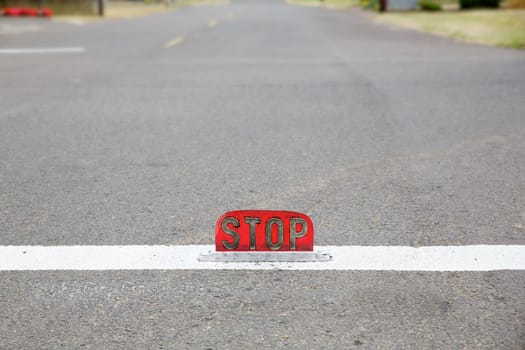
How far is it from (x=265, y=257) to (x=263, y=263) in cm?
3

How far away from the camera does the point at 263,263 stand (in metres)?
3.22

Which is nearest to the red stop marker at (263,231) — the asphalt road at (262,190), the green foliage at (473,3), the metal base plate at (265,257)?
the metal base plate at (265,257)

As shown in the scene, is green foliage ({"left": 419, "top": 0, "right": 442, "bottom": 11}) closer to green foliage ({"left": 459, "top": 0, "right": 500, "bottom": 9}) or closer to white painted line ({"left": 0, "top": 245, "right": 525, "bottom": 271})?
green foliage ({"left": 459, "top": 0, "right": 500, "bottom": 9})

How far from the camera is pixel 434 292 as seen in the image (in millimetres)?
2928

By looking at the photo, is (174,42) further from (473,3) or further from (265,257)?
(473,3)

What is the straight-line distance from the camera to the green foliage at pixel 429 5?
95.3 ft

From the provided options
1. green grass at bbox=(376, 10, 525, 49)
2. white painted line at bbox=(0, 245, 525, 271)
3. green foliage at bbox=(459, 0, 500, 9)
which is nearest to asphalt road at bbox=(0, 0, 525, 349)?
white painted line at bbox=(0, 245, 525, 271)

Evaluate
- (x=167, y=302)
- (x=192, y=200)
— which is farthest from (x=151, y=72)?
(x=167, y=302)

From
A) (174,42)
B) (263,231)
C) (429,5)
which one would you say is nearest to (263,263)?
(263,231)

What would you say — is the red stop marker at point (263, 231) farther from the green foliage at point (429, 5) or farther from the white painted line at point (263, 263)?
the green foliage at point (429, 5)

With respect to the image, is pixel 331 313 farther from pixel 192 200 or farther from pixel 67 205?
pixel 67 205

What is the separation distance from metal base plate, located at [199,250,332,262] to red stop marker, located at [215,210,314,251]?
3 centimetres

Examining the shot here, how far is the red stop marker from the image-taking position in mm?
3150

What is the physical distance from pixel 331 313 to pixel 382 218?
1257mm
